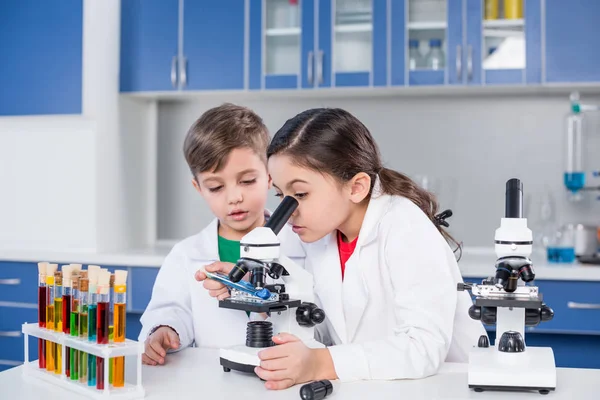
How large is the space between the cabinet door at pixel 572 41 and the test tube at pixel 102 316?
249 cm

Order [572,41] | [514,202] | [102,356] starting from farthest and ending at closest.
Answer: [572,41] → [514,202] → [102,356]

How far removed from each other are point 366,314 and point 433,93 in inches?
83.2

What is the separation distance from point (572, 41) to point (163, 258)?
2.01 m

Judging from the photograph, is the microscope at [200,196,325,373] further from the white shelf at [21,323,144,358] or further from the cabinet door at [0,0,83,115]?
the cabinet door at [0,0,83,115]

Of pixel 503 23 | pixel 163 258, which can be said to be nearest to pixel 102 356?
pixel 163 258

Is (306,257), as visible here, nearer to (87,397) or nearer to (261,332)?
(261,332)

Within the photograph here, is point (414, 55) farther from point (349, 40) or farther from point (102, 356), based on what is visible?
point (102, 356)

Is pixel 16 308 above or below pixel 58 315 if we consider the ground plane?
below

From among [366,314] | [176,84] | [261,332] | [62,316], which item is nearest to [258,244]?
[261,332]

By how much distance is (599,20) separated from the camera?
10.3 feet

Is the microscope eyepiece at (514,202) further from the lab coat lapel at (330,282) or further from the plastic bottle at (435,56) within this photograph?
the plastic bottle at (435,56)

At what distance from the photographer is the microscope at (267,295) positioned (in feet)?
4.09

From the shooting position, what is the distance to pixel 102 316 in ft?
3.96

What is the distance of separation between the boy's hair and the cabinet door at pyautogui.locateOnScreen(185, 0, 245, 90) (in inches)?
63.2
